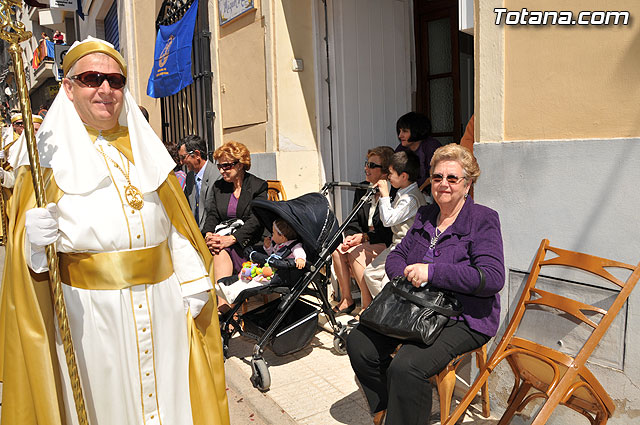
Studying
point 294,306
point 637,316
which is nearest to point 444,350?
point 637,316

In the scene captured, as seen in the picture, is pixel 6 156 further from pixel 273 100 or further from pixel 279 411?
pixel 279 411

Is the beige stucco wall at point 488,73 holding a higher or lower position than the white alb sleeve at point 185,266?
higher

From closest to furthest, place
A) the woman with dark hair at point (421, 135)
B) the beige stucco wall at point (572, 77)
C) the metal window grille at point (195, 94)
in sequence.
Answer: the beige stucco wall at point (572, 77) < the woman with dark hair at point (421, 135) < the metal window grille at point (195, 94)

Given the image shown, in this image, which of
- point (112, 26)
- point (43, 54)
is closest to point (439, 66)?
point (112, 26)

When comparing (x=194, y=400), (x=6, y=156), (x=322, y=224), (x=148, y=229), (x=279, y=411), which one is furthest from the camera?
(x=6, y=156)

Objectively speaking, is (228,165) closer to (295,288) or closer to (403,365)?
(295,288)

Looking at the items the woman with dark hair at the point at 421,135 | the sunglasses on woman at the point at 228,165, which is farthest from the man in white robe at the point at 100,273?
the woman with dark hair at the point at 421,135

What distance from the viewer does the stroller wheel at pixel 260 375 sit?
3.52m

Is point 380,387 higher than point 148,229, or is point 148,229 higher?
point 148,229

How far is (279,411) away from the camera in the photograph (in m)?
3.28

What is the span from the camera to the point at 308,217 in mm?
3893

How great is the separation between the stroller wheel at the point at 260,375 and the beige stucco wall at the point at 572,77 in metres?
2.21

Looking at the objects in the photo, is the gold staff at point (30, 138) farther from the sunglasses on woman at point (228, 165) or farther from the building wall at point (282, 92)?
the building wall at point (282, 92)

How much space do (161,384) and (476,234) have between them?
1693 mm
